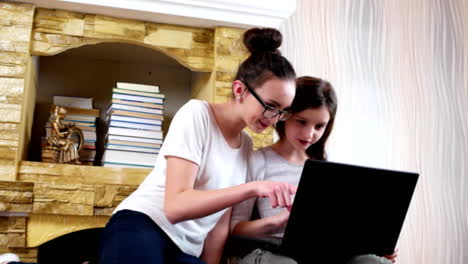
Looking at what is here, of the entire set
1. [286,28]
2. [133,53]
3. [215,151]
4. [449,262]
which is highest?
[286,28]

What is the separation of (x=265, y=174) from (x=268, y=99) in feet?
1.02

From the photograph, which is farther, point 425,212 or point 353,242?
point 425,212

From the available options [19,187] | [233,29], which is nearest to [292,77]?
[233,29]

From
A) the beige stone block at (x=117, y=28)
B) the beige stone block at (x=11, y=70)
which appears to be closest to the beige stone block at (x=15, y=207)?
the beige stone block at (x=11, y=70)

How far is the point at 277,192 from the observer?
3.06ft

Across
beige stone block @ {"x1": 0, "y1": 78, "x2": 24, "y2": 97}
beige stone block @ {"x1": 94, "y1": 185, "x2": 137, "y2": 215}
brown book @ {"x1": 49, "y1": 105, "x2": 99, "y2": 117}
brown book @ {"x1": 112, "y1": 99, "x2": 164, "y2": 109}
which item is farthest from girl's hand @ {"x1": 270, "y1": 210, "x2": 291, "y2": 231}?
brown book @ {"x1": 49, "y1": 105, "x2": 99, "y2": 117}

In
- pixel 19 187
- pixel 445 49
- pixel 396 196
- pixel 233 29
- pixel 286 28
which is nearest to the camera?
pixel 396 196

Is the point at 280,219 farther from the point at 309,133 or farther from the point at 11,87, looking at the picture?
Answer: the point at 11,87

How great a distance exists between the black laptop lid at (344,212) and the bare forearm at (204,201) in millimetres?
112

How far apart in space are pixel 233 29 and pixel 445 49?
122 centimetres

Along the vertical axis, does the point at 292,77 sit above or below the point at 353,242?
above

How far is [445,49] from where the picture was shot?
246 centimetres

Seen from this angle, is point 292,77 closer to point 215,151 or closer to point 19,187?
point 215,151

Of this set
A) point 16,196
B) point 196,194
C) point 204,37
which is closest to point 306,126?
point 196,194
